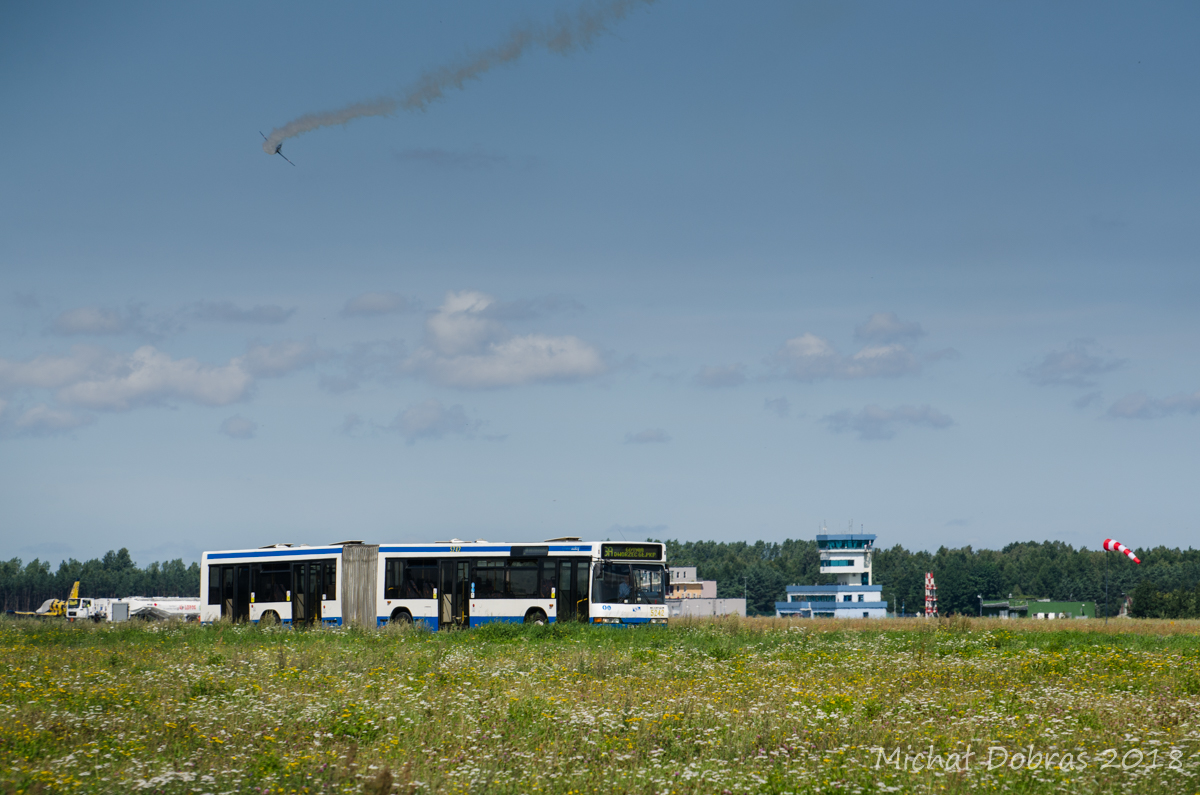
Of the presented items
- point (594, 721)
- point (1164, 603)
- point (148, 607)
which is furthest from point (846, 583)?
point (594, 721)

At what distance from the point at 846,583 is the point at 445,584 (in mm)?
120338

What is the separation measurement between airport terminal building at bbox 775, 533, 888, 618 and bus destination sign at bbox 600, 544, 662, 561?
4408 inches

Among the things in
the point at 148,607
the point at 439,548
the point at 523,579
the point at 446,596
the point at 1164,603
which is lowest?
the point at 1164,603

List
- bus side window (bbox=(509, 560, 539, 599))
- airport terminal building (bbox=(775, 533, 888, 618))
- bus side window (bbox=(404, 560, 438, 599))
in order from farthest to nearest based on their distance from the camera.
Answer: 1. airport terminal building (bbox=(775, 533, 888, 618))
2. bus side window (bbox=(404, 560, 438, 599))
3. bus side window (bbox=(509, 560, 539, 599))

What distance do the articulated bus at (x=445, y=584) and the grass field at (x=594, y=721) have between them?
38.6 feet

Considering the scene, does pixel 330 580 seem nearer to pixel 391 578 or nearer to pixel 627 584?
pixel 391 578

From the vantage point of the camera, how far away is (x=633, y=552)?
122ft

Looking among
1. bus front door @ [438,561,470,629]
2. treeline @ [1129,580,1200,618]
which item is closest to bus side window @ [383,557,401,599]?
bus front door @ [438,561,470,629]

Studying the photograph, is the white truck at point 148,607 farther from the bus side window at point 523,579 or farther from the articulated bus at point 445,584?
the bus side window at point 523,579

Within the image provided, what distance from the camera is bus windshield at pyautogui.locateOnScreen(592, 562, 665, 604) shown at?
36.7 metres

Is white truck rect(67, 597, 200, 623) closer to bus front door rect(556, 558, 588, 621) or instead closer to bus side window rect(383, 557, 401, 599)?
bus side window rect(383, 557, 401, 599)

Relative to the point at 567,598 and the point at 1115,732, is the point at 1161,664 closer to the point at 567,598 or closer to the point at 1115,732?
the point at 1115,732

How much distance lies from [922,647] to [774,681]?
8020mm

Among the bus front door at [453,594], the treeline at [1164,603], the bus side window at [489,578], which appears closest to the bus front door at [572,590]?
the bus side window at [489,578]
